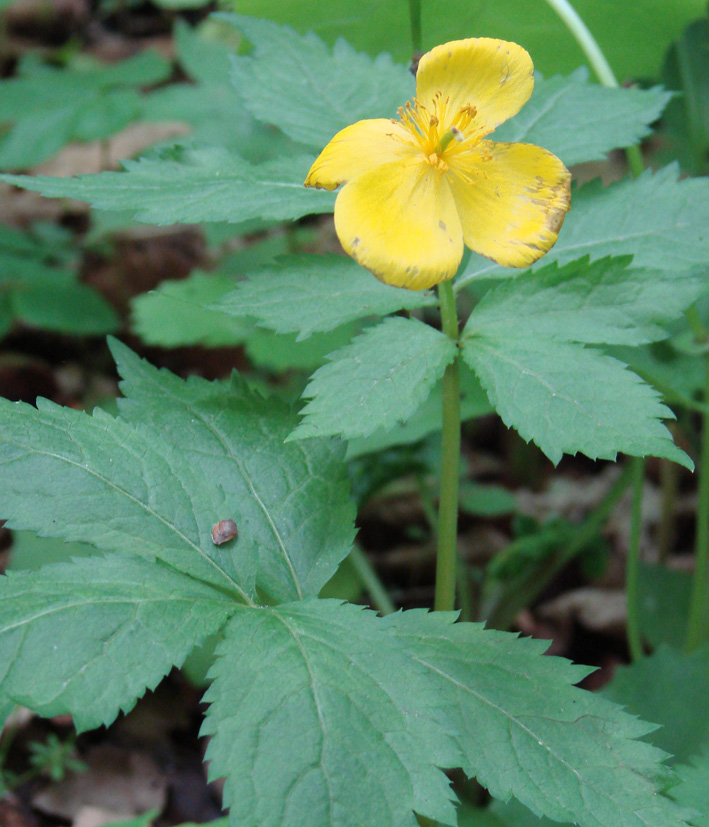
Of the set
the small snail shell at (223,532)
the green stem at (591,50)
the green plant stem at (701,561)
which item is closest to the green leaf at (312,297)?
the small snail shell at (223,532)

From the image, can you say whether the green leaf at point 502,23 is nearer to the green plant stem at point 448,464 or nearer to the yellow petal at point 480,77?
the yellow petal at point 480,77

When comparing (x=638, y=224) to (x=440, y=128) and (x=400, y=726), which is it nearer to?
(x=440, y=128)

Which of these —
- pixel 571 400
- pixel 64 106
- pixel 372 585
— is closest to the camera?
pixel 571 400

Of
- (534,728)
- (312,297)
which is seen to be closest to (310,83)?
(312,297)

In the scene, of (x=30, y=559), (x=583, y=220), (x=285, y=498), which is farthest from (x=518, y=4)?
(x=30, y=559)

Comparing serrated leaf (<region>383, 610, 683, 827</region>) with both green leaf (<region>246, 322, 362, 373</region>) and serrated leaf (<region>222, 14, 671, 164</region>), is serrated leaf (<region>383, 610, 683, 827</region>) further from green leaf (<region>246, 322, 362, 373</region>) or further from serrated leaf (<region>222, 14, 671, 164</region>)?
green leaf (<region>246, 322, 362, 373</region>)

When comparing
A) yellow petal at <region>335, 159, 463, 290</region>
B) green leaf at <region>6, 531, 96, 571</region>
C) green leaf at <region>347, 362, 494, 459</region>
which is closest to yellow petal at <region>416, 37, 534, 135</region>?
yellow petal at <region>335, 159, 463, 290</region>

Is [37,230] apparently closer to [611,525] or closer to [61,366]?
[61,366]

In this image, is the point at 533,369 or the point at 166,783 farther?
the point at 166,783
